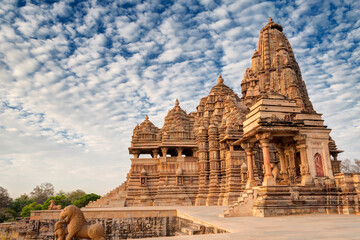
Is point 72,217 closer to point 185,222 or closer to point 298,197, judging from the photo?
point 185,222

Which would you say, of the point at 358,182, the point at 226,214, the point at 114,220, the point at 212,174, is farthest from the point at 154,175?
the point at 358,182

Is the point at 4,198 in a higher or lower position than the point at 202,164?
lower

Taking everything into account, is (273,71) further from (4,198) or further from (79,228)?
(4,198)

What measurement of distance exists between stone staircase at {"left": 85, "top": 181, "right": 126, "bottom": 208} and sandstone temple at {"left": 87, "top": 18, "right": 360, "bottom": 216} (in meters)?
0.11

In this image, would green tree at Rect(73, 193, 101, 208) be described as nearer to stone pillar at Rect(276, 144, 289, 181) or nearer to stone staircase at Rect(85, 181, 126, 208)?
stone staircase at Rect(85, 181, 126, 208)

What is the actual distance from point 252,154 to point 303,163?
3386 millimetres

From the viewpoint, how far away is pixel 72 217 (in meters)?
8.16

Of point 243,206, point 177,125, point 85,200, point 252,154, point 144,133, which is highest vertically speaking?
point 177,125

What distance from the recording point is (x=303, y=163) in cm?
1504

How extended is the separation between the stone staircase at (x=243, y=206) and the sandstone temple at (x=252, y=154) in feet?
0.16

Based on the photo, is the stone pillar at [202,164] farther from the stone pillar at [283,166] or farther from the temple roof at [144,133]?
the stone pillar at [283,166]

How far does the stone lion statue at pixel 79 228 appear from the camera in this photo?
24.5 feet

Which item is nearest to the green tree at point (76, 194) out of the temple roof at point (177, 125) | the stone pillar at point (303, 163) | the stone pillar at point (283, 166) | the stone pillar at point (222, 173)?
the temple roof at point (177, 125)

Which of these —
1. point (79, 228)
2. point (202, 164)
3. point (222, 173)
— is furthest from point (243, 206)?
point (202, 164)
